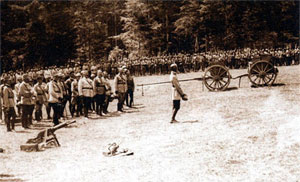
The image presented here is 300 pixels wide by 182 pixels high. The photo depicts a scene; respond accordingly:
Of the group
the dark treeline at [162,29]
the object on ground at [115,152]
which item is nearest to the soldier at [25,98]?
the object on ground at [115,152]

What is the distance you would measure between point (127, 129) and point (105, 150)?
2.57m

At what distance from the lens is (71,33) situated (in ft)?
141

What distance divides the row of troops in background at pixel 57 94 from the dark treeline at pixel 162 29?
23779 mm

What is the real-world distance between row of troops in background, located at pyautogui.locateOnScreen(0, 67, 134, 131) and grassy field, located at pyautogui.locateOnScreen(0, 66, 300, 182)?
70cm

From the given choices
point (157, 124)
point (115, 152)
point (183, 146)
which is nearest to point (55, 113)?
point (157, 124)

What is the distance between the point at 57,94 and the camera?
12.5m

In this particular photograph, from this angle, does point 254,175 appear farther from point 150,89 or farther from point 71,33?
point 71,33

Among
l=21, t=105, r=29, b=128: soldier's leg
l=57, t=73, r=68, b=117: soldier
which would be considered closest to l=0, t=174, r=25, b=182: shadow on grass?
l=21, t=105, r=29, b=128: soldier's leg

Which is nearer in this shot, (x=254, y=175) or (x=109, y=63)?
(x=254, y=175)

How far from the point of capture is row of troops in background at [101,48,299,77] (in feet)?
90.1

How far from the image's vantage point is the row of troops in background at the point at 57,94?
12.6m

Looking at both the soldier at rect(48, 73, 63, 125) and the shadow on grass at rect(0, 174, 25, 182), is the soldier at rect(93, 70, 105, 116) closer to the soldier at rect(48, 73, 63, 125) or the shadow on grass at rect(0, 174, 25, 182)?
the soldier at rect(48, 73, 63, 125)

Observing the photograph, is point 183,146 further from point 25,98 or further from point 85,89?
point 25,98

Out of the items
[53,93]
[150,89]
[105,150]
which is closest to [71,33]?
[150,89]
